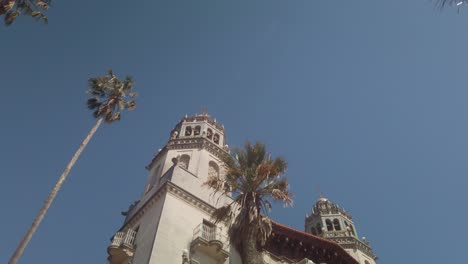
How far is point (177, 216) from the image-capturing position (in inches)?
883

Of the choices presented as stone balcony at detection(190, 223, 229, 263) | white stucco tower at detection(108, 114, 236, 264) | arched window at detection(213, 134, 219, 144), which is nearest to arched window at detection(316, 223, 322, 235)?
arched window at detection(213, 134, 219, 144)

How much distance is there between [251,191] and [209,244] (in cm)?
458

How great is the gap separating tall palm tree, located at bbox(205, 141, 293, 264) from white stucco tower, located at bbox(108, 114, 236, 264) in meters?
3.00

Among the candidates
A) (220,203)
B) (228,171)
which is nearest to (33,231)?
(228,171)

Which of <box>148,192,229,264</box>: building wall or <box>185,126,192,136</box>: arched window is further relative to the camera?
<box>185,126,192,136</box>: arched window

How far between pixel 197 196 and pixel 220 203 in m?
1.94

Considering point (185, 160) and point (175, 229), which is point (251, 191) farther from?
point (185, 160)

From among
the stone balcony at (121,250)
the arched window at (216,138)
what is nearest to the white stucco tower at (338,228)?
the arched window at (216,138)

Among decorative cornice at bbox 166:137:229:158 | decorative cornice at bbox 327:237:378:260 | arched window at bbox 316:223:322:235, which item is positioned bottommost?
decorative cornice at bbox 166:137:229:158

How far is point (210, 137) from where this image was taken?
31469mm

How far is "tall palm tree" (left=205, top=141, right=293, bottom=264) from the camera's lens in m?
17.6

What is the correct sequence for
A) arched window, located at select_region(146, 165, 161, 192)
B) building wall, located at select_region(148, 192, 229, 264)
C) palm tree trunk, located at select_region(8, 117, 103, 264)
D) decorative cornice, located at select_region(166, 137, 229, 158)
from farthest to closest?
1. decorative cornice, located at select_region(166, 137, 229, 158)
2. arched window, located at select_region(146, 165, 161, 192)
3. building wall, located at select_region(148, 192, 229, 264)
4. palm tree trunk, located at select_region(8, 117, 103, 264)

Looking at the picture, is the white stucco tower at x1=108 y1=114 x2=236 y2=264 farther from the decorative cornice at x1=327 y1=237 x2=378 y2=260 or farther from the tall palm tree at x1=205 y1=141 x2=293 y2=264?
the decorative cornice at x1=327 y1=237 x2=378 y2=260

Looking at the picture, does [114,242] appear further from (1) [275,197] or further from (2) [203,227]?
(1) [275,197]
